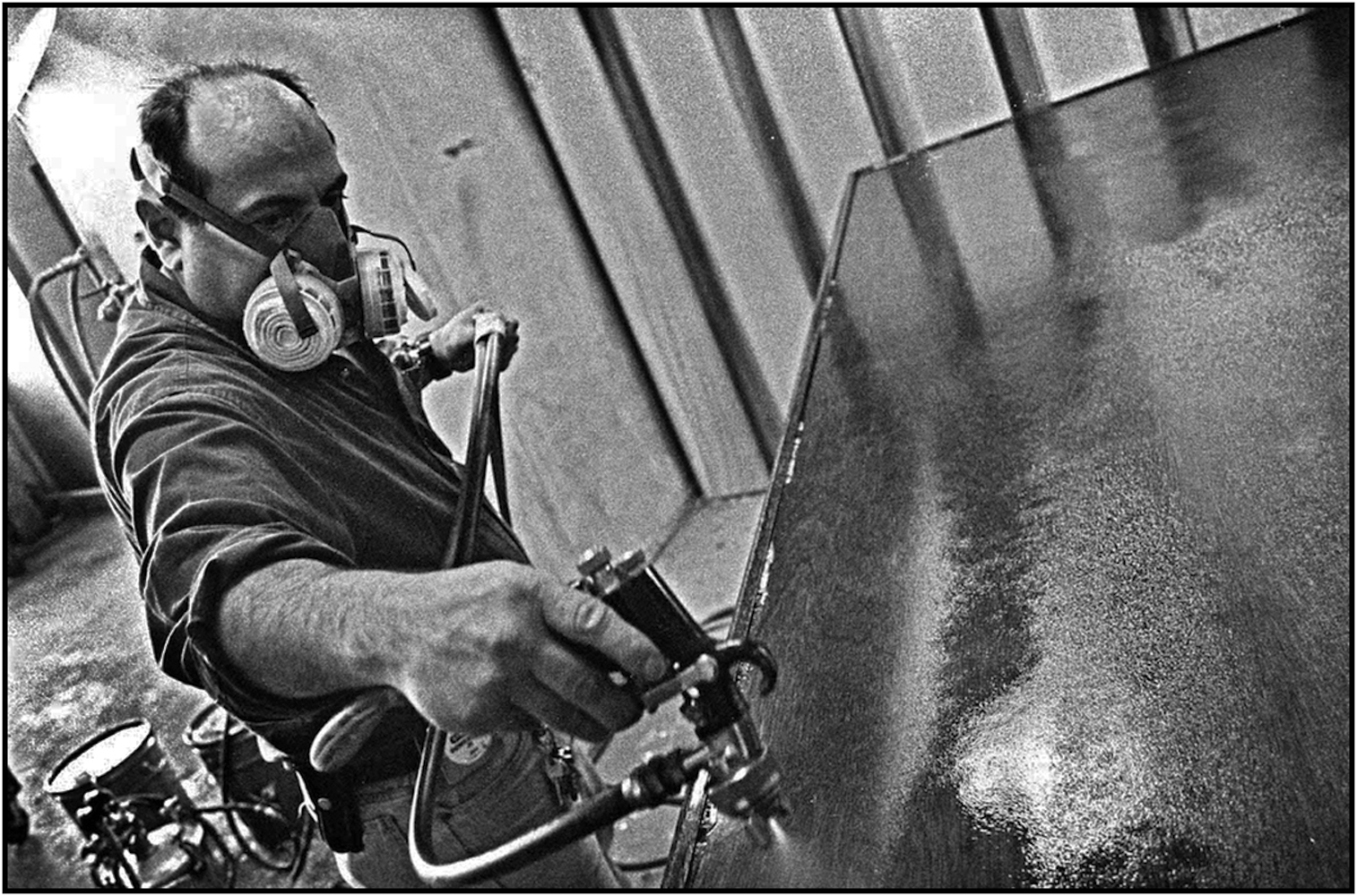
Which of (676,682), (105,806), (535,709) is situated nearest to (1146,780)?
(676,682)

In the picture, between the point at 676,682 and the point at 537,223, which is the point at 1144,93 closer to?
the point at 537,223

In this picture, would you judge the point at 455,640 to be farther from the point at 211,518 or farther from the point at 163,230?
the point at 163,230

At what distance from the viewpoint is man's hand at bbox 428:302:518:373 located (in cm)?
158

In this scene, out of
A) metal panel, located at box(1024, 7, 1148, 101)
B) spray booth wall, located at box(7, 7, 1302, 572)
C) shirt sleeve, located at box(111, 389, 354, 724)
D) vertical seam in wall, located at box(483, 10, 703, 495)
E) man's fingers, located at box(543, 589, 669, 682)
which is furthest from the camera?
metal panel, located at box(1024, 7, 1148, 101)

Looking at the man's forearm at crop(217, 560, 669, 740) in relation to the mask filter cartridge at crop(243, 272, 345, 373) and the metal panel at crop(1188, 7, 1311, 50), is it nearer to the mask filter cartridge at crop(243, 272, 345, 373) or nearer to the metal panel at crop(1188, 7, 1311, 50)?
the mask filter cartridge at crop(243, 272, 345, 373)

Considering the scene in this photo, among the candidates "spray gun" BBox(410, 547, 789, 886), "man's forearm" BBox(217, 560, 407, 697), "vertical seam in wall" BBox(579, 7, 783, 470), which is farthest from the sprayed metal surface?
"vertical seam in wall" BBox(579, 7, 783, 470)

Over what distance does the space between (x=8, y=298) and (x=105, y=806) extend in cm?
51

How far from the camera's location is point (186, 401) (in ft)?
3.92

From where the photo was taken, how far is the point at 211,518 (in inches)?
44.8

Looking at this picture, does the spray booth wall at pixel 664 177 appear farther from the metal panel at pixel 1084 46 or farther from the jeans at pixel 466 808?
the jeans at pixel 466 808

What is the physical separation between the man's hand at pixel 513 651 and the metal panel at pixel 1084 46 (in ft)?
11.4

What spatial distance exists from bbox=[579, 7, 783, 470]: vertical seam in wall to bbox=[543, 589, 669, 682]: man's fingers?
353 cm

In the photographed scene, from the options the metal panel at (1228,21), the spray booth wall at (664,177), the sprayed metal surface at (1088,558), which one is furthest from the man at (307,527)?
the metal panel at (1228,21)

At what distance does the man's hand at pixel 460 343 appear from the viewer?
5.19 feet
